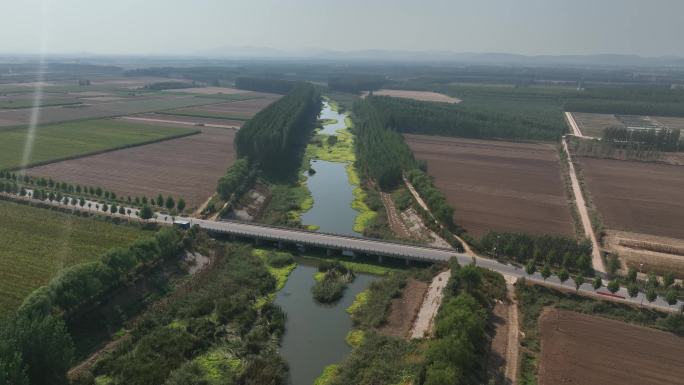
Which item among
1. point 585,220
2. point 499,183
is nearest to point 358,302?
point 585,220

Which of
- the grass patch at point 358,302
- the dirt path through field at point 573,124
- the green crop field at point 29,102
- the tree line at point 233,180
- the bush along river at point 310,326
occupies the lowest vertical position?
the bush along river at point 310,326

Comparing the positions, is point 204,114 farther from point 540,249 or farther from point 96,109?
point 540,249

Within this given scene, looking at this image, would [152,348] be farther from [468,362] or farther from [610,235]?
[610,235]

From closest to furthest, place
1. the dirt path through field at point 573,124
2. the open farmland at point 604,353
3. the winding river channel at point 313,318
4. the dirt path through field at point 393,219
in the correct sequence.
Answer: the open farmland at point 604,353, the winding river channel at point 313,318, the dirt path through field at point 393,219, the dirt path through field at point 573,124

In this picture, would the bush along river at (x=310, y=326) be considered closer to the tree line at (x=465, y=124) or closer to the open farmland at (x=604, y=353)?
the open farmland at (x=604, y=353)

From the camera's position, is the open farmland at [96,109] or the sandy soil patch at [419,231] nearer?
the sandy soil patch at [419,231]

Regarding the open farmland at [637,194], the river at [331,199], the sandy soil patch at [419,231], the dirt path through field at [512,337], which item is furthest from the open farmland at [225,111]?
the dirt path through field at [512,337]

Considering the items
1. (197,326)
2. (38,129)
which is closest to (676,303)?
(197,326)
